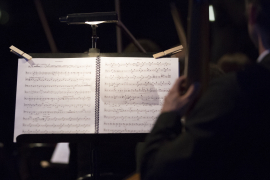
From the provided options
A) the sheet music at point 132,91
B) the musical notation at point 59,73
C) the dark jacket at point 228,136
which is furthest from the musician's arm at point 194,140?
the musical notation at point 59,73

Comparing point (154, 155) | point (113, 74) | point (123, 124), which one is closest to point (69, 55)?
point (113, 74)

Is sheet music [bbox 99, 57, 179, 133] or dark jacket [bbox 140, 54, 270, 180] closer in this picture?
dark jacket [bbox 140, 54, 270, 180]

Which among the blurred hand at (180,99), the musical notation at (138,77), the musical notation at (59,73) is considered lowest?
the blurred hand at (180,99)

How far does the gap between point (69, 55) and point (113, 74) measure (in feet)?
0.97

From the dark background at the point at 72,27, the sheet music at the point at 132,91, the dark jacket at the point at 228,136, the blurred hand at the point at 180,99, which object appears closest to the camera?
the dark jacket at the point at 228,136

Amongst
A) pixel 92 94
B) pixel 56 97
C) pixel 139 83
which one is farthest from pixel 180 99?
pixel 56 97

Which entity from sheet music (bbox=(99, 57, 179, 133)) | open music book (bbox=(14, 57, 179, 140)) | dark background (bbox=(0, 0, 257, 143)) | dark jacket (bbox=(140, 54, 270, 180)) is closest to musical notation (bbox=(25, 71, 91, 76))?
open music book (bbox=(14, 57, 179, 140))

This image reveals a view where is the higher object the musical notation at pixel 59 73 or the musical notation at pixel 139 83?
the musical notation at pixel 59 73

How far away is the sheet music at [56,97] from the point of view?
136 cm

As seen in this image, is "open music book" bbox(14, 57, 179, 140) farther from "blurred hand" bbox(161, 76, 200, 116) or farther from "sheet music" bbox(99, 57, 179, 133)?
"blurred hand" bbox(161, 76, 200, 116)

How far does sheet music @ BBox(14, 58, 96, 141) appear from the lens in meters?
1.36

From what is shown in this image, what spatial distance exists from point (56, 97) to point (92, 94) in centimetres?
21

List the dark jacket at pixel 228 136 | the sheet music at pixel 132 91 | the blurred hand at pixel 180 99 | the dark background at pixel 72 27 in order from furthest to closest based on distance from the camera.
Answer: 1. the dark background at pixel 72 27
2. the sheet music at pixel 132 91
3. the blurred hand at pixel 180 99
4. the dark jacket at pixel 228 136

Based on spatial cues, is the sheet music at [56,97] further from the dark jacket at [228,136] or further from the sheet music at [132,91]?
the dark jacket at [228,136]
